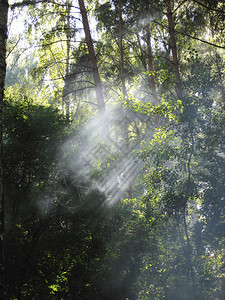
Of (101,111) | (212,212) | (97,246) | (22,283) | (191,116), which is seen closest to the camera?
(22,283)

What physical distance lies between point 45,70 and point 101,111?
2340 mm

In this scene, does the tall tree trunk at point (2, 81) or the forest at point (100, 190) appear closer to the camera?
the tall tree trunk at point (2, 81)

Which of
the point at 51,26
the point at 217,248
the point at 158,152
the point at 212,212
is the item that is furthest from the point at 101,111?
the point at 217,248

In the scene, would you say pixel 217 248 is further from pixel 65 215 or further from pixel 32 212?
pixel 32 212

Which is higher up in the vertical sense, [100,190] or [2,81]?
[100,190]

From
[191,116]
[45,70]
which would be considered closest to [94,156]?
[191,116]

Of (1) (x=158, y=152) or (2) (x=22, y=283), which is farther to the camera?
(1) (x=158, y=152)

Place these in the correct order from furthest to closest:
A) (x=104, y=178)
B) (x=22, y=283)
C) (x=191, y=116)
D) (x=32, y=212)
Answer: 1. (x=191, y=116)
2. (x=104, y=178)
3. (x=32, y=212)
4. (x=22, y=283)

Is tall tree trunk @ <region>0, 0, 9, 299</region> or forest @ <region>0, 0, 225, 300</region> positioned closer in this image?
tall tree trunk @ <region>0, 0, 9, 299</region>

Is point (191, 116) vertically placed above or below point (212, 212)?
above

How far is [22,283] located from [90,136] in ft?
12.8

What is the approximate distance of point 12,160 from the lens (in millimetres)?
5902

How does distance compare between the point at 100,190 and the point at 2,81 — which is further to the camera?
the point at 100,190

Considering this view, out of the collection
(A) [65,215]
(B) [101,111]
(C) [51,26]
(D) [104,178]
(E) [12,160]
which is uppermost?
(C) [51,26]
